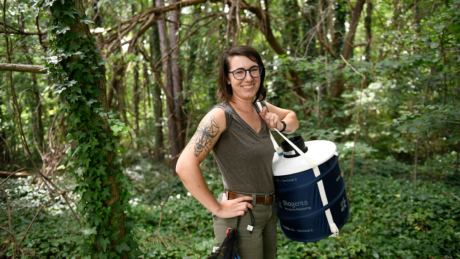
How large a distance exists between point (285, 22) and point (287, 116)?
5846mm

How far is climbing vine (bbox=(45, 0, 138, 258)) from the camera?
2131 millimetres

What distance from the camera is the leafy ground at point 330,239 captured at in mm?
3195

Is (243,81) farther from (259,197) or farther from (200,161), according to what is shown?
(259,197)

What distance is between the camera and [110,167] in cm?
240

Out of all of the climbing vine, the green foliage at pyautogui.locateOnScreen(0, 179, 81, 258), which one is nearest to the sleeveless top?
the climbing vine

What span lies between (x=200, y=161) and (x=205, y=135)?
0.14 meters

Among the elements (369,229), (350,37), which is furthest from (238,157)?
(350,37)

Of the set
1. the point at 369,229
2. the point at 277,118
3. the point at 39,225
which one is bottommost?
the point at 369,229

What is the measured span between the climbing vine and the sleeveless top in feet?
3.25

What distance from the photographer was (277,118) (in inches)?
69.4

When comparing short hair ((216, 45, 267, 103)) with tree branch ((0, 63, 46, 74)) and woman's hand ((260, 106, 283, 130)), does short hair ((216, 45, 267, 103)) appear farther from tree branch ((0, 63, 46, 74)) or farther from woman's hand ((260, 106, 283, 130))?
tree branch ((0, 63, 46, 74))

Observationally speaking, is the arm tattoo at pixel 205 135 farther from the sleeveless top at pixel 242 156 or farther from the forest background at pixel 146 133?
the forest background at pixel 146 133

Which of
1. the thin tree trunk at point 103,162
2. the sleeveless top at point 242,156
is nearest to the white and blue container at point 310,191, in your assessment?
the sleeveless top at point 242,156

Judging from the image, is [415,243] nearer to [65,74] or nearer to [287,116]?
[287,116]
